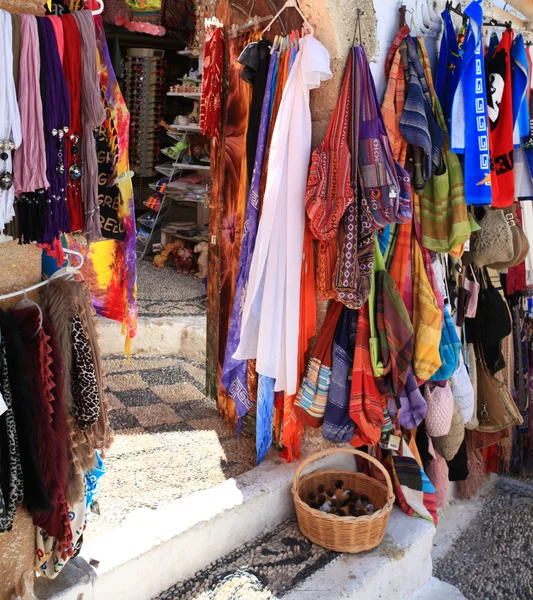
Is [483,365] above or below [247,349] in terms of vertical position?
below

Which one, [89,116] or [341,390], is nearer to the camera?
[89,116]

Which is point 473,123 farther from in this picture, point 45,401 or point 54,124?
point 45,401

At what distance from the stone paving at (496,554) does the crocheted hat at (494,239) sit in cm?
140

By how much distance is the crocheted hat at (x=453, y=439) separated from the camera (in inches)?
128

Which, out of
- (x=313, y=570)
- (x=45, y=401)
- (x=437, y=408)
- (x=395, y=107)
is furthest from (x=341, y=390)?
(x=45, y=401)

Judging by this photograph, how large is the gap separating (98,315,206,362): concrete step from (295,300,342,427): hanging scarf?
2080 mm

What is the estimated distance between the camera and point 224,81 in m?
3.38

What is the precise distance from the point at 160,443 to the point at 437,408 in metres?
1.40

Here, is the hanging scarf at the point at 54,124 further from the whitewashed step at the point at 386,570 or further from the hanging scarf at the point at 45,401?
the whitewashed step at the point at 386,570

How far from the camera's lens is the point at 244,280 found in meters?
3.05

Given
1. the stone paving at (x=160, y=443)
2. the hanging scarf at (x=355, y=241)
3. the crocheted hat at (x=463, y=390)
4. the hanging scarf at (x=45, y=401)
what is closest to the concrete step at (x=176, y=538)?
the stone paving at (x=160, y=443)

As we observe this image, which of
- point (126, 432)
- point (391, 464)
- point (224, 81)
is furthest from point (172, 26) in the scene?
point (391, 464)

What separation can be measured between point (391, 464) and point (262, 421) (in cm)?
63

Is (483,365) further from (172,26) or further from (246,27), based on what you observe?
(172,26)
